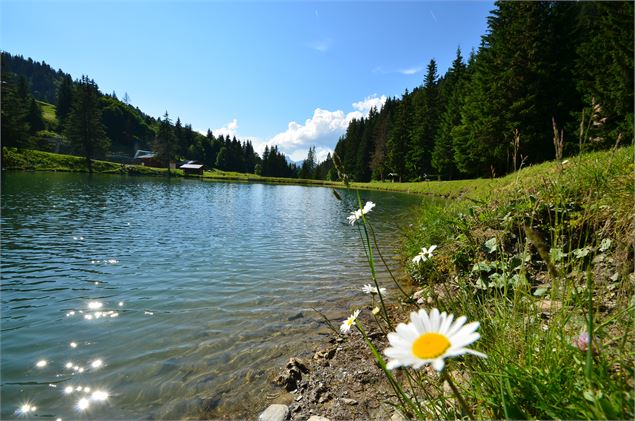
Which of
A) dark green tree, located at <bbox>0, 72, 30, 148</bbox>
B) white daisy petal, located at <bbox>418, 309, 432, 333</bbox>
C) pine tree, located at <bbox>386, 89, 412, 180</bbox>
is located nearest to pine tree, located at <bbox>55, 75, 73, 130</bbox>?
dark green tree, located at <bbox>0, 72, 30, 148</bbox>

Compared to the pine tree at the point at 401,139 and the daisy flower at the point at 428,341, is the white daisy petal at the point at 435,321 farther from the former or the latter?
the pine tree at the point at 401,139

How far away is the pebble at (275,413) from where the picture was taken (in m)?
3.34

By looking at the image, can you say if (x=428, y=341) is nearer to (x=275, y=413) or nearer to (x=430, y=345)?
(x=430, y=345)

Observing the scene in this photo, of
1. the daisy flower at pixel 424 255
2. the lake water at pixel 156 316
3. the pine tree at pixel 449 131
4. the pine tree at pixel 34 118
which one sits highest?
the pine tree at pixel 34 118

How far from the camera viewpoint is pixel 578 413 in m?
1.45

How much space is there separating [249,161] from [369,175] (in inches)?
2809

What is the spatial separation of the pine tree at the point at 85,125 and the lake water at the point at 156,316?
77.4 meters

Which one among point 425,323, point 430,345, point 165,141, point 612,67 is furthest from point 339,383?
point 165,141

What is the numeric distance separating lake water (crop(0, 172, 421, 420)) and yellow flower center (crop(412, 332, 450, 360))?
10.8 feet

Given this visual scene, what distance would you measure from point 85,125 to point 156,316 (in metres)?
90.1

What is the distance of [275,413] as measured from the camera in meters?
3.40

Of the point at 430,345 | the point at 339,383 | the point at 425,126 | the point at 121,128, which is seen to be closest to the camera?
the point at 430,345

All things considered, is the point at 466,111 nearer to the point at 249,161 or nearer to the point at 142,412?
the point at 142,412

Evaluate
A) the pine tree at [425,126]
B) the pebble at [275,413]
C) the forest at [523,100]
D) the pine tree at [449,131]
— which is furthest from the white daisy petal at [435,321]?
the pine tree at [425,126]
